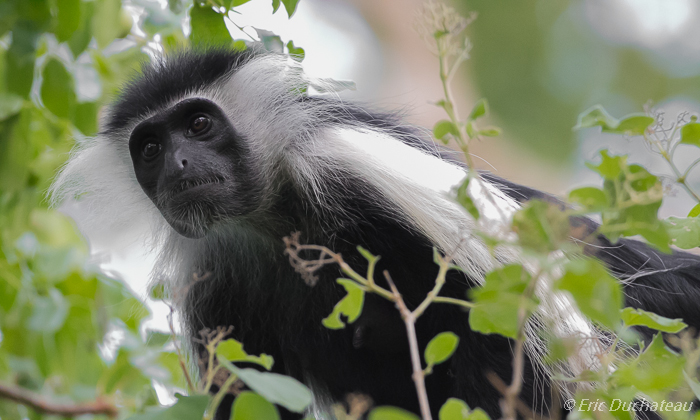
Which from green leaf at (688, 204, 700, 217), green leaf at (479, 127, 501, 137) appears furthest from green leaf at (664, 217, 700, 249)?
green leaf at (479, 127, 501, 137)

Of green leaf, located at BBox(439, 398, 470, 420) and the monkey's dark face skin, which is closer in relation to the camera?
green leaf, located at BBox(439, 398, 470, 420)

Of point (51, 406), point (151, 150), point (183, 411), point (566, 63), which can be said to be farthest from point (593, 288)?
point (566, 63)

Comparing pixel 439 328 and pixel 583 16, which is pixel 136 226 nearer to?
pixel 439 328

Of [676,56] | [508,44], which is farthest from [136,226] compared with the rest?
[676,56]

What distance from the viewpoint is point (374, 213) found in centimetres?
234

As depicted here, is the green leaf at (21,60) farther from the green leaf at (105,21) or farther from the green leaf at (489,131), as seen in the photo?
the green leaf at (489,131)

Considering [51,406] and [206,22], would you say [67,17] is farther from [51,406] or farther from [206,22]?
[51,406]

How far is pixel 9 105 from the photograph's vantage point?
5.39 feet

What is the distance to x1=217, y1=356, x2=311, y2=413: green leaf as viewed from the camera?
36.0 inches

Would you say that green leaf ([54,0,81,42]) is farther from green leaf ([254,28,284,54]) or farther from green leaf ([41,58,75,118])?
green leaf ([254,28,284,54])

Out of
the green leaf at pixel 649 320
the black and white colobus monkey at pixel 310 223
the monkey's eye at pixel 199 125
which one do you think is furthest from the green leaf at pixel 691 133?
the monkey's eye at pixel 199 125

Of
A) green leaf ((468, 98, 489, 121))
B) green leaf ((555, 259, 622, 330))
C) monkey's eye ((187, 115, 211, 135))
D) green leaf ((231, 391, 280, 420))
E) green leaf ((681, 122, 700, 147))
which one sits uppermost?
green leaf ((681, 122, 700, 147))

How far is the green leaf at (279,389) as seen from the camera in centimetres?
92

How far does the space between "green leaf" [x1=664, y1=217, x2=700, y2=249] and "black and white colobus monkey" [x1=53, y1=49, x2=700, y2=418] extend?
21.8 inches
